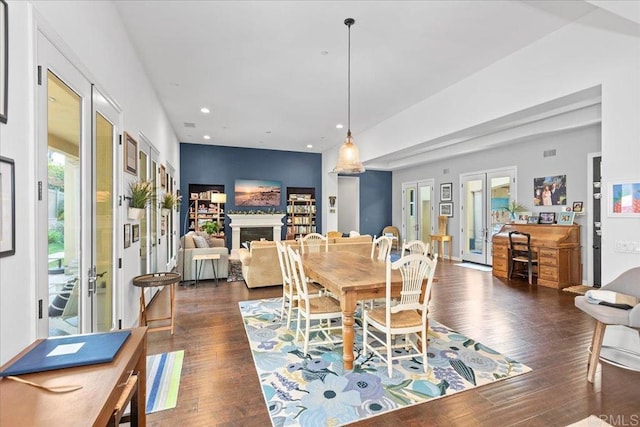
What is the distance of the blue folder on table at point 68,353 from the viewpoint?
3.73 ft

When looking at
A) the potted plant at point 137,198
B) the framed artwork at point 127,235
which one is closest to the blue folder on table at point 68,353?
the framed artwork at point 127,235

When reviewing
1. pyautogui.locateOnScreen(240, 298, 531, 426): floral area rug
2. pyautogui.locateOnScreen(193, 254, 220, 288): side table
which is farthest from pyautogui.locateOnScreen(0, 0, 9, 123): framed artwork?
pyautogui.locateOnScreen(193, 254, 220, 288): side table

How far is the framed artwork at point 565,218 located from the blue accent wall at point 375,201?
6131mm

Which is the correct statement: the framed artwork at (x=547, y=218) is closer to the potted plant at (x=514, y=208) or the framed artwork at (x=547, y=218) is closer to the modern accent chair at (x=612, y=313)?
the potted plant at (x=514, y=208)

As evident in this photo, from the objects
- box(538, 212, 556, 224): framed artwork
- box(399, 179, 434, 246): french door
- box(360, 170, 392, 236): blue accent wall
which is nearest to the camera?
box(538, 212, 556, 224): framed artwork

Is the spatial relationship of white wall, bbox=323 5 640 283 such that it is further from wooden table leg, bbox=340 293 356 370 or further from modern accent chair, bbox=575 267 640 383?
wooden table leg, bbox=340 293 356 370

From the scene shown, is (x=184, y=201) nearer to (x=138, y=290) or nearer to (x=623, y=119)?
(x=138, y=290)

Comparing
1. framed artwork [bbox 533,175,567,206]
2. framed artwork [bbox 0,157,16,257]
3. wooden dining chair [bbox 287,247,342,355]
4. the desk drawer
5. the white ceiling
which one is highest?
the white ceiling

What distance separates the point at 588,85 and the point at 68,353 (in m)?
4.84

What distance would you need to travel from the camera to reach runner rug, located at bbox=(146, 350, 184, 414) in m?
2.31

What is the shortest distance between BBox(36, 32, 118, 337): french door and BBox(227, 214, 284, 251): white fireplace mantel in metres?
6.03

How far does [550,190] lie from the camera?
21.3 ft

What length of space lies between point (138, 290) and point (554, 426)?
14.8ft

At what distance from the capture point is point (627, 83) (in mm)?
2977
